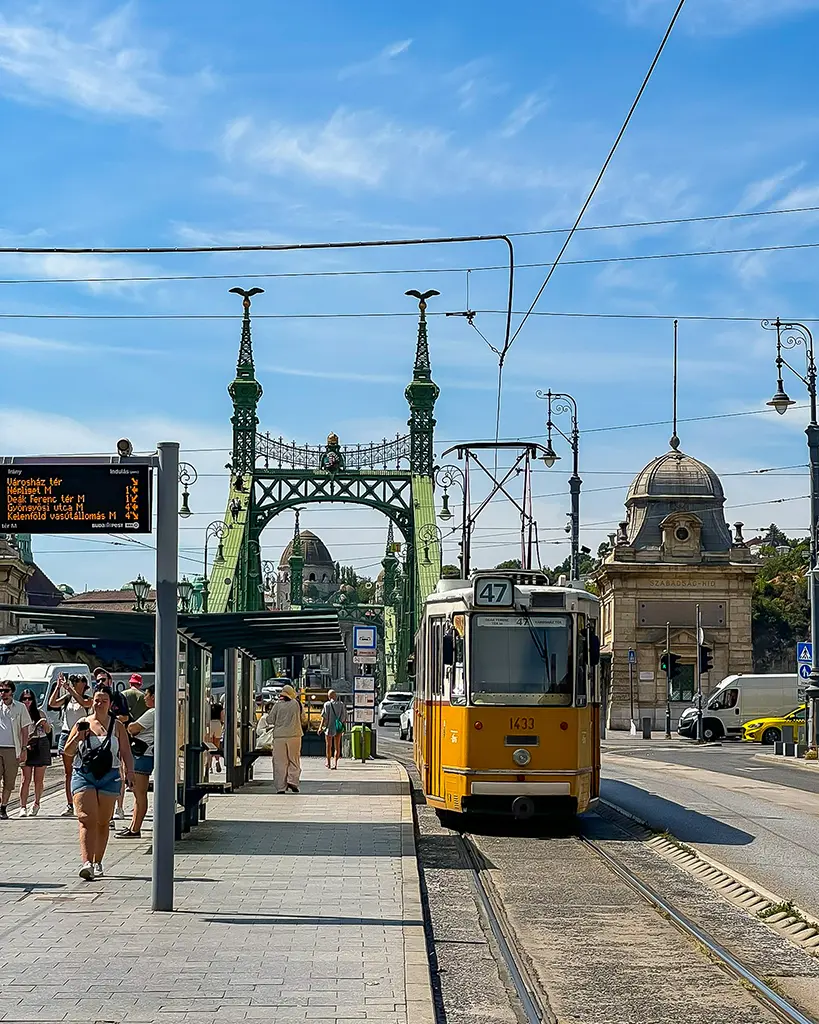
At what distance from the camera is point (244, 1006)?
838 cm

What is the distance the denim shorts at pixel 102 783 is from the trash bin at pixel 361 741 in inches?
924

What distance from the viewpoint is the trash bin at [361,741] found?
37.0 meters

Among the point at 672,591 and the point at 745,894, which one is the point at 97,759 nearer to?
the point at 745,894

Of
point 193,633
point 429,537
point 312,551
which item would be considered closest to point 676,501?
point 429,537

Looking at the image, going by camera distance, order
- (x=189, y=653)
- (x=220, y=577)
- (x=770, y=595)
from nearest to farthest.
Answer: (x=189, y=653)
(x=220, y=577)
(x=770, y=595)

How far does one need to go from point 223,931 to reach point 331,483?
6957 cm

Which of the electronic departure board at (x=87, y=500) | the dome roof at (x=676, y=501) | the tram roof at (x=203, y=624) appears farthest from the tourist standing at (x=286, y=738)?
the dome roof at (x=676, y=501)

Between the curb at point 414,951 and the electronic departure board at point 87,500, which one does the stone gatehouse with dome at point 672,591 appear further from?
the electronic departure board at point 87,500

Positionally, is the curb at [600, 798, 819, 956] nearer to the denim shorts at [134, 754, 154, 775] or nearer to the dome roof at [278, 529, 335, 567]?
the denim shorts at [134, 754, 154, 775]

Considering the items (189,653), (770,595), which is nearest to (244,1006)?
(189,653)

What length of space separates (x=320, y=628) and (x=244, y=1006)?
11.2 metres

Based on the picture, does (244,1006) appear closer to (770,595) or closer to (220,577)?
(220,577)

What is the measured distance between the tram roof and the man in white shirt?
1.04 metres

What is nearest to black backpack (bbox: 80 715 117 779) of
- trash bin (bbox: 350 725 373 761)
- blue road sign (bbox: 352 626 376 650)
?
blue road sign (bbox: 352 626 376 650)
